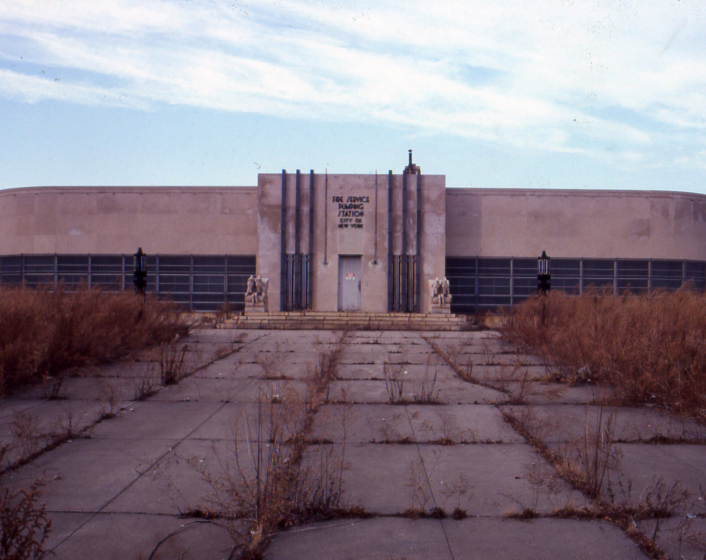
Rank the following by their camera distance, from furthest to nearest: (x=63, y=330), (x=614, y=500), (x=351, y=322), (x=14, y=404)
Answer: (x=351, y=322)
(x=63, y=330)
(x=14, y=404)
(x=614, y=500)

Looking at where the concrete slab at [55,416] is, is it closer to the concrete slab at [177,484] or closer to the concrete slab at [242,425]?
the concrete slab at [242,425]

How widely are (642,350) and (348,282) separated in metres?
21.9

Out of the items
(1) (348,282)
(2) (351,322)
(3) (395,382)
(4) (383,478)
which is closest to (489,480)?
(4) (383,478)

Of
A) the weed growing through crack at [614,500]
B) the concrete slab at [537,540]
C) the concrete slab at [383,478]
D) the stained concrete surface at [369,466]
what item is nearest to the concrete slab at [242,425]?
the stained concrete surface at [369,466]

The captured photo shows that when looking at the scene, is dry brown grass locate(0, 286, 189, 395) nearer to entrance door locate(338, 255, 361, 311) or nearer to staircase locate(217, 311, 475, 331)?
staircase locate(217, 311, 475, 331)

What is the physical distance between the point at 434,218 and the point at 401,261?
2813 millimetres

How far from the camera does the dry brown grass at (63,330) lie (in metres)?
7.43

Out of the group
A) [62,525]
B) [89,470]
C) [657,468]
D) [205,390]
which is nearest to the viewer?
[62,525]

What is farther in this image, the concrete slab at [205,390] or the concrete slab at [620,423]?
the concrete slab at [205,390]

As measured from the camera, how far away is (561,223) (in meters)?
30.3

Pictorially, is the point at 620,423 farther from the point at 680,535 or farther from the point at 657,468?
the point at 680,535

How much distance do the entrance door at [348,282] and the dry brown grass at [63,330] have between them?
16.3 meters

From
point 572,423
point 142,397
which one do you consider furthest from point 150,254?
point 572,423

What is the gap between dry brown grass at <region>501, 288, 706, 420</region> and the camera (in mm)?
6805
